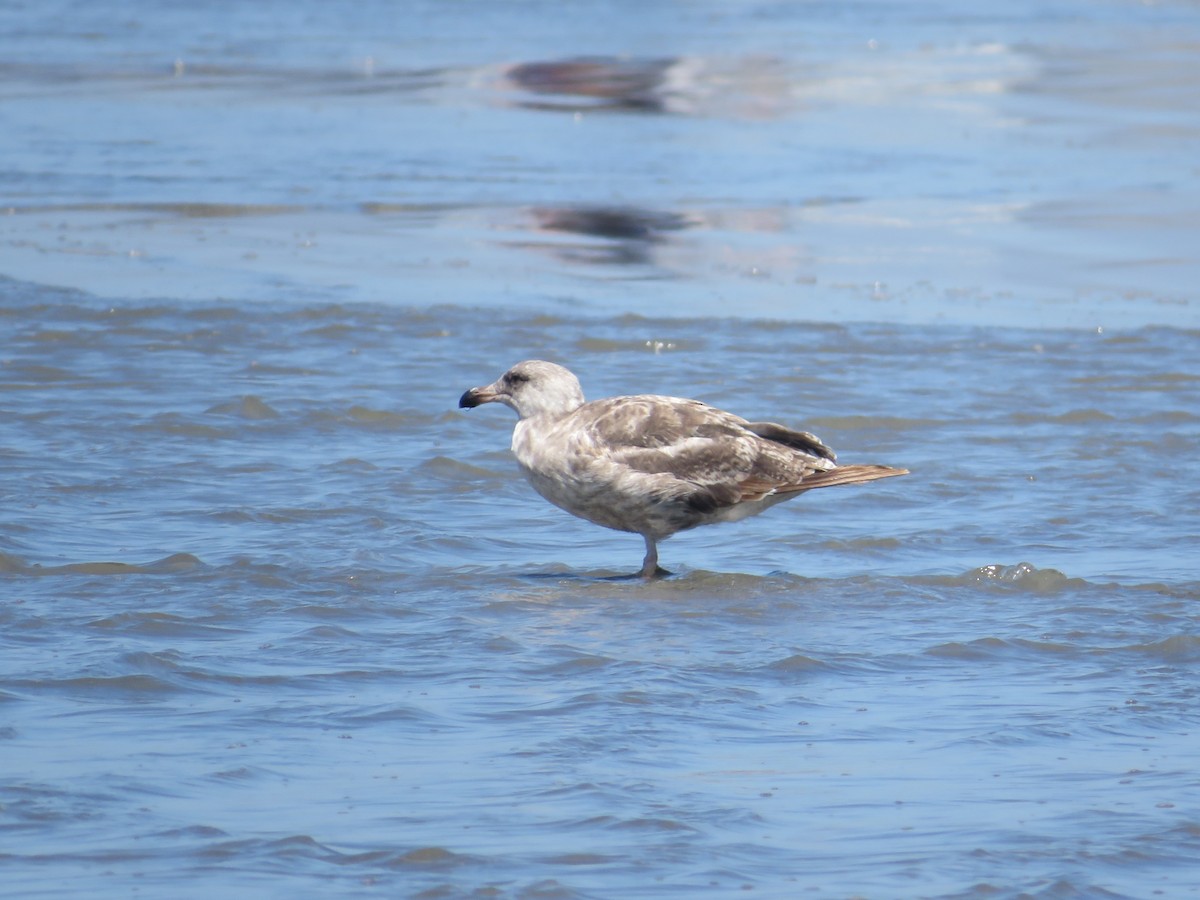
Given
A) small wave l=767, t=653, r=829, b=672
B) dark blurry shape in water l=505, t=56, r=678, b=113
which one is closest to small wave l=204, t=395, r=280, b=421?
small wave l=767, t=653, r=829, b=672

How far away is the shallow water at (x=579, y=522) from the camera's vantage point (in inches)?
180

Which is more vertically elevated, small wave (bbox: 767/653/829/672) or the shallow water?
the shallow water

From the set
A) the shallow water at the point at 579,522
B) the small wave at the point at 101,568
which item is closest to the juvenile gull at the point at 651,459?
the shallow water at the point at 579,522

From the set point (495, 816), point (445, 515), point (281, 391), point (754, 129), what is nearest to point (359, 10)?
point (754, 129)

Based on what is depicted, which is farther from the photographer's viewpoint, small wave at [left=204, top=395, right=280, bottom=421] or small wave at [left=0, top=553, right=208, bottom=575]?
small wave at [left=204, top=395, right=280, bottom=421]

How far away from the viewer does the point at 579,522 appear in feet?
26.6

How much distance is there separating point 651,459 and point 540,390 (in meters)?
0.55

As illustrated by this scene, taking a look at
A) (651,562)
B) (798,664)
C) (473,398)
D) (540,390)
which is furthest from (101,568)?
(798,664)

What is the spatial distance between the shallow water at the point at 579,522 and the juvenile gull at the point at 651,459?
252mm

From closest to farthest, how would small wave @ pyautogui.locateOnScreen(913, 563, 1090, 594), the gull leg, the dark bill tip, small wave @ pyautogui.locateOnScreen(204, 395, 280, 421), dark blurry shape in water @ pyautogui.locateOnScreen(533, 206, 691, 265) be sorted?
small wave @ pyautogui.locateOnScreen(913, 563, 1090, 594), the gull leg, the dark bill tip, small wave @ pyautogui.locateOnScreen(204, 395, 280, 421), dark blurry shape in water @ pyautogui.locateOnScreen(533, 206, 691, 265)

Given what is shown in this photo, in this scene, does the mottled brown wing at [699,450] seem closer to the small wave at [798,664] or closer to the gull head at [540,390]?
the gull head at [540,390]

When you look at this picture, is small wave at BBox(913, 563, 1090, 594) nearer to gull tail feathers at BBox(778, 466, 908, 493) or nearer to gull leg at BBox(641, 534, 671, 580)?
gull tail feathers at BBox(778, 466, 908, 493)

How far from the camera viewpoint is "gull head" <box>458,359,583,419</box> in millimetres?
7398

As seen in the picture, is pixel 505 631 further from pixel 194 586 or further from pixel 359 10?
pixel 359 10
